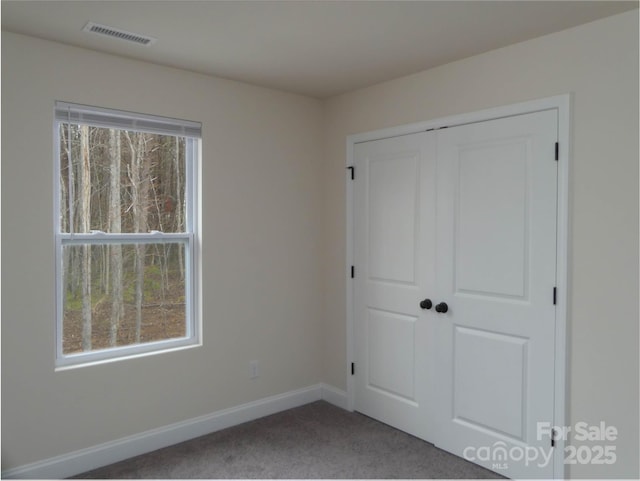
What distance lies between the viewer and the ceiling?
2.21 metres

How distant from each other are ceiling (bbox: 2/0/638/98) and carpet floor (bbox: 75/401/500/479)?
249cm

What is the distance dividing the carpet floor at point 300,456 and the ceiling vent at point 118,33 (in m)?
2.48

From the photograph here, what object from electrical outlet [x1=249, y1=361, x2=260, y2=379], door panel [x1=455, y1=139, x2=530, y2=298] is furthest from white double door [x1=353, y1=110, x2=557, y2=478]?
electrical outlet [x1=249, y1=361, x2=260, y2=379]

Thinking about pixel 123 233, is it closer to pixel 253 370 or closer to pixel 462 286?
pixel 253 370

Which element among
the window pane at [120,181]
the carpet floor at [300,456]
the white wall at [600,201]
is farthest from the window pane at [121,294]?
the white wall at [600,201]

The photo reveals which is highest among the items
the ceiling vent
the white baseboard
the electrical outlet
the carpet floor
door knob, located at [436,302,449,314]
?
the ceiling vent

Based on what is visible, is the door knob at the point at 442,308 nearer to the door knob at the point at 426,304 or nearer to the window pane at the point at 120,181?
the door knob at the point at 426,304

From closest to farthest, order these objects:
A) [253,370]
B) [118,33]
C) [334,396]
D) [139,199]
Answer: [118,33], [139,199], [253,370], [334,396]

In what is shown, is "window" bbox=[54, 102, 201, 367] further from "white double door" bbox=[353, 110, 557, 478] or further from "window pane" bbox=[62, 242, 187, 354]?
"white double door" bbox=[353, 110, 557, 478]

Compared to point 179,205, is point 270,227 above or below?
Answer: below

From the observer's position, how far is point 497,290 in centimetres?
280

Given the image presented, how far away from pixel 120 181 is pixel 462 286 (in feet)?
7.47

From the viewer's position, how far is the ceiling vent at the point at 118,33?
8.05 feet

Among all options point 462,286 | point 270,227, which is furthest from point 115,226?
point 462,286
